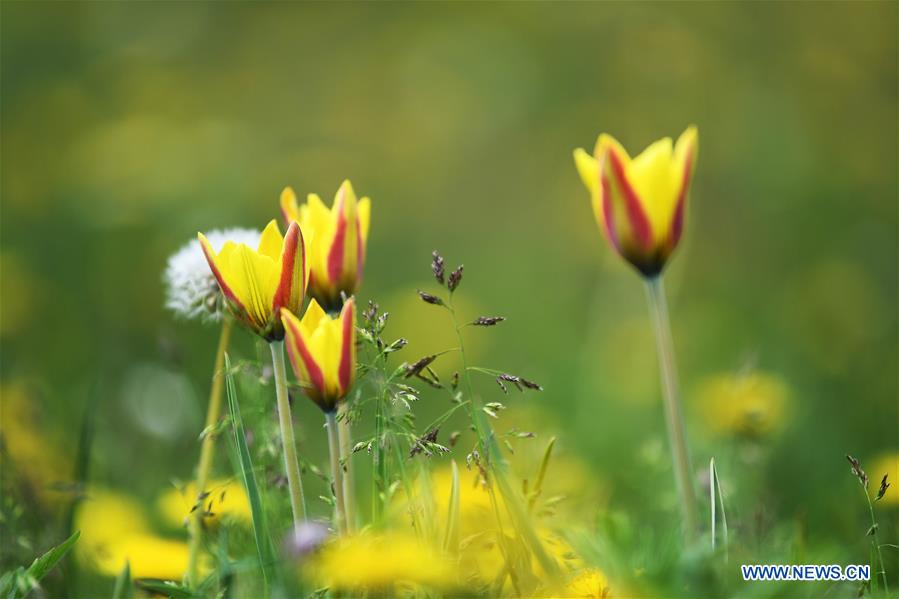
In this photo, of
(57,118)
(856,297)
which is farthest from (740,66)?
(57,118)

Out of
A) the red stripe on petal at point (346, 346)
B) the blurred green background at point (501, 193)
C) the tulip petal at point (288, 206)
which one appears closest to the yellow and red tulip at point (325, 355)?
the red stripe on petal at point (346, 346)

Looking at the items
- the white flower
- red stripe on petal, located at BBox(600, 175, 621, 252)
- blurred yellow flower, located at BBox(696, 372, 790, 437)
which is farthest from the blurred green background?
red stripe on petal, located at BBox(600, 175, 621, 252)

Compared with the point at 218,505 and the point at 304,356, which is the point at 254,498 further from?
the point at 218,505

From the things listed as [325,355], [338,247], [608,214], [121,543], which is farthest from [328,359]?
[121,543]

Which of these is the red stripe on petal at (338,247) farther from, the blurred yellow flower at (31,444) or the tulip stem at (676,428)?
the blurred yellow flower at (31,444)

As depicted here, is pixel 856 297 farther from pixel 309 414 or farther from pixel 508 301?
pixel 309 414

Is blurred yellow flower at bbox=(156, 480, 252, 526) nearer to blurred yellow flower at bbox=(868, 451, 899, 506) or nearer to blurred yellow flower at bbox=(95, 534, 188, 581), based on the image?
blurred yellow flower at bbox=(95, 534, 188, 581)
